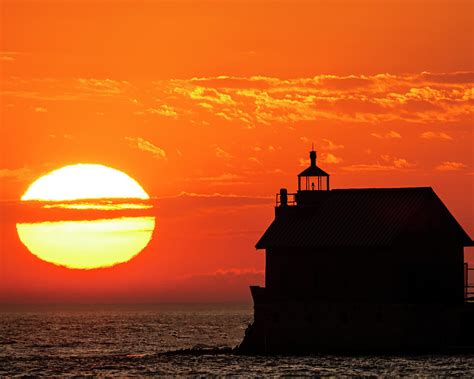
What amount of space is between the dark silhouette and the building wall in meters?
0.06

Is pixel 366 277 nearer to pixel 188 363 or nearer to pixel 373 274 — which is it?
pixel 373 274

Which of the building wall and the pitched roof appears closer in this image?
the building wall

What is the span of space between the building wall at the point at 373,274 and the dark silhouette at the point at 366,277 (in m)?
0.06

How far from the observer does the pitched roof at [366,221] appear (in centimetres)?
7745

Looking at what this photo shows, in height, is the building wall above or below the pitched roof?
below

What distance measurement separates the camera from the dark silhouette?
76688 mm

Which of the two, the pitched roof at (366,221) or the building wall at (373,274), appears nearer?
the building wall at (373,274)

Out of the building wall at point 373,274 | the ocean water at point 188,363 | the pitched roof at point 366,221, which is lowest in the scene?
the ocean water at point 188,363

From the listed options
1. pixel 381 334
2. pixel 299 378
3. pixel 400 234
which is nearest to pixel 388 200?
pixel 400 234

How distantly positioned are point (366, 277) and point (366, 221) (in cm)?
333

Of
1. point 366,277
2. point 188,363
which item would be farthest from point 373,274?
point 188,363

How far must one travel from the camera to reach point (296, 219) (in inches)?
3194

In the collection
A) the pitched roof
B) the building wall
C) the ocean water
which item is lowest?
the ocean water

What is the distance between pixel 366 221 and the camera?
257 ft
